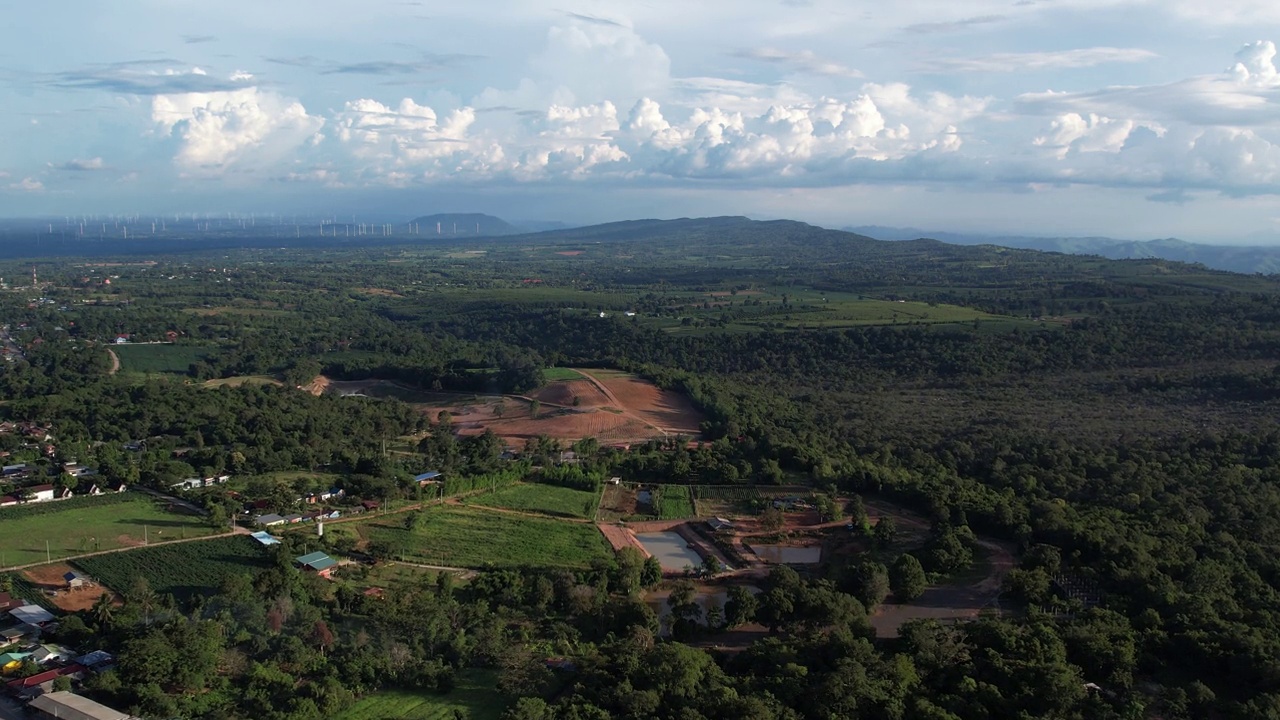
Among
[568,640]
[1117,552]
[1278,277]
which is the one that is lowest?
[568,640]

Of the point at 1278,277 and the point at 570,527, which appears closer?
the point at 570,527

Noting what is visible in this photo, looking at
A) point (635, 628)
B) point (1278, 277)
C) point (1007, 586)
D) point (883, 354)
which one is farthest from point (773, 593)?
point (1278, 277)

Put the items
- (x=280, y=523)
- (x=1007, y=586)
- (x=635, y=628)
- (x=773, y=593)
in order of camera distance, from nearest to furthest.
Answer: (x=635, y=628) → (x=773, y=593) → (x=1007, y=586) → (x=280, y=523)

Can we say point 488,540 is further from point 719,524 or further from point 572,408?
point 572,408

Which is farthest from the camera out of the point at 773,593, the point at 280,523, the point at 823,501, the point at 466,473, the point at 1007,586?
the point at 466,473

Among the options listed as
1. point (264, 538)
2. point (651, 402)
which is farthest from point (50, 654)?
point (651, 402)

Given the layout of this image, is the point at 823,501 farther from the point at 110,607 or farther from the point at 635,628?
the point at 110,607

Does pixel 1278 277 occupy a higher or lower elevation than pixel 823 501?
higher

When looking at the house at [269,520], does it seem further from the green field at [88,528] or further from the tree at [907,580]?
the tree at [907,580]
